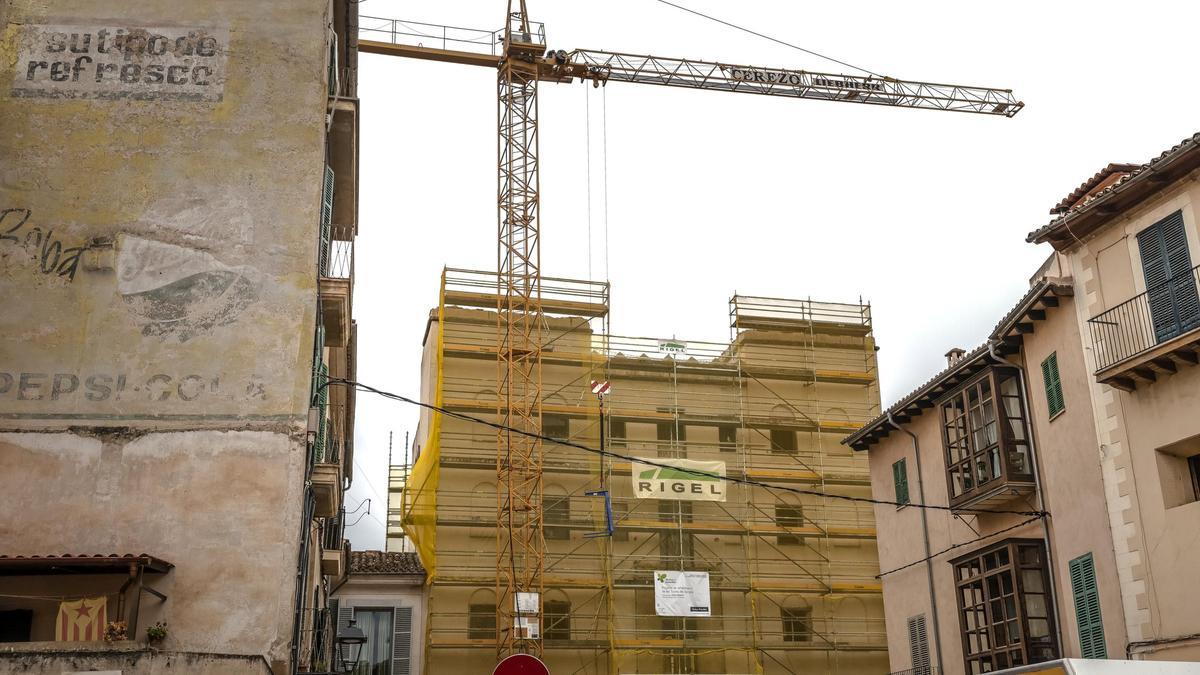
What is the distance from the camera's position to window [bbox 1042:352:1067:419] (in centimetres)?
2239

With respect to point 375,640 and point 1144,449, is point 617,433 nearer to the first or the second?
point 375,640

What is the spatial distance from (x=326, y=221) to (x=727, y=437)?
2771 centimetres

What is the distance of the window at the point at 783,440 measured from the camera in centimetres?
4559

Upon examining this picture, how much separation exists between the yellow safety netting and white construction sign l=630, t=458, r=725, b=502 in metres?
7.10

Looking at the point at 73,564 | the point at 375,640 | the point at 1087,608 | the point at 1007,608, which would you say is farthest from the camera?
the point at 375,640

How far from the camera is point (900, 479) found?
28.8m

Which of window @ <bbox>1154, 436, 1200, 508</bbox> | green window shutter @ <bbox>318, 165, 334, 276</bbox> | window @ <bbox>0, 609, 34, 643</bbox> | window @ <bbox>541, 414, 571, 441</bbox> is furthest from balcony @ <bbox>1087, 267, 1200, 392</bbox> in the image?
window @ <bbox>541, 414, 571, 441</bbox>

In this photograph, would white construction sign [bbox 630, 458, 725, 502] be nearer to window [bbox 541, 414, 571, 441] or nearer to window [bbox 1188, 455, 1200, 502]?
window [bbox 541, 414, 571, 441]

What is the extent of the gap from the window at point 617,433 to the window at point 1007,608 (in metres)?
20.4

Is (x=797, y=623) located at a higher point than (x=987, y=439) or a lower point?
lower

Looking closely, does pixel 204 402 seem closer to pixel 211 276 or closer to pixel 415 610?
pixel 211 276

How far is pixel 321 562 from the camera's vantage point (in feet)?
98.6

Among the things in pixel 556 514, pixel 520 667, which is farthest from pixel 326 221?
pixel 556 514

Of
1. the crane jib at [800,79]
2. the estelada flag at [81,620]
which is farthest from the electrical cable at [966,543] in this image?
the crane jib at [800,79]
